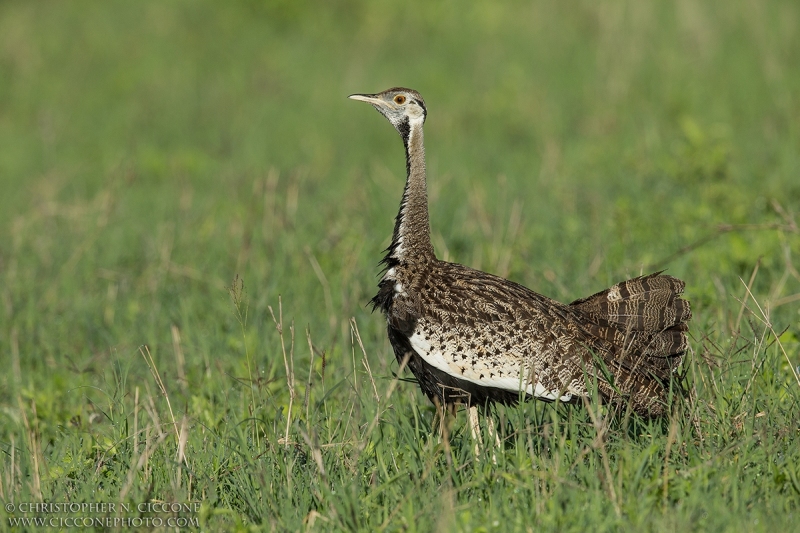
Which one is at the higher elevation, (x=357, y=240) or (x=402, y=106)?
(x=402, y=106)

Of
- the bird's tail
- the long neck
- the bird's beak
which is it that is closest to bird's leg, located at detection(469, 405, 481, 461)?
the bird's tail

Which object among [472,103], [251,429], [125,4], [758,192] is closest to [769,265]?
[758,192]

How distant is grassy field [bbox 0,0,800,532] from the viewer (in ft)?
11.9

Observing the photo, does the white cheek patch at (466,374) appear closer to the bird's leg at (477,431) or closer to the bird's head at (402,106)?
the bird's leg at (477,431)

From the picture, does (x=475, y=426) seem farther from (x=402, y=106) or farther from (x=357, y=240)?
(x=357, y=240)

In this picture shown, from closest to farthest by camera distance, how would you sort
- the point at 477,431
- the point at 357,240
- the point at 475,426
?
the point at 477,431, the point at 475,426, the point at 357,240

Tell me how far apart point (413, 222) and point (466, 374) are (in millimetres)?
825

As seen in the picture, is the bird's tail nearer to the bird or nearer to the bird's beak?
the bird

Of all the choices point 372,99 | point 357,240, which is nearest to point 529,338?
point 372,99

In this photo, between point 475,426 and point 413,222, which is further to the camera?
point 413,222

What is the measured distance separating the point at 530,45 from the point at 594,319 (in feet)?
27.9

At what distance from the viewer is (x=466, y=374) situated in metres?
4.23

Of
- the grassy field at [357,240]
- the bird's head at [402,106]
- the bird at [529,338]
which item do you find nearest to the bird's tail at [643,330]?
the bird at [529,338]

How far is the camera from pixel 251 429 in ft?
14.6
